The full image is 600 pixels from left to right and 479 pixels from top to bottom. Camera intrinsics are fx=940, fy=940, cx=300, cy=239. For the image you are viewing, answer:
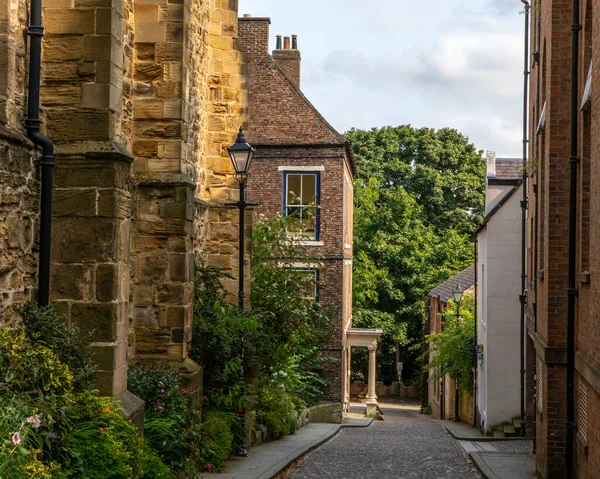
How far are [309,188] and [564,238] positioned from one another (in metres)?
15.6

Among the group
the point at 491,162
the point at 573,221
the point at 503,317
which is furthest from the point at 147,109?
the point at 491,162

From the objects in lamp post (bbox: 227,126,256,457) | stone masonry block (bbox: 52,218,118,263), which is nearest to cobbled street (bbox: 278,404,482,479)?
lamp post (bbox: 227,126,256,457)

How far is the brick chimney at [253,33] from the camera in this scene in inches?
1158

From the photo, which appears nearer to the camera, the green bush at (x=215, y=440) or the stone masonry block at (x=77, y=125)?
the stone masonry block at (x=77, y=125)

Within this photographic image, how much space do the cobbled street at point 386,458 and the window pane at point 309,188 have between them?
748 cm

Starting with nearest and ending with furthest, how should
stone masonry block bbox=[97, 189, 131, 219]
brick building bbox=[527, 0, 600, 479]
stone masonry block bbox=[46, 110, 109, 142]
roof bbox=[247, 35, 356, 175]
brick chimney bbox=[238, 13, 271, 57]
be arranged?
1. stone masonry block bbox=[97, 189, 131, 219]
2. stone masonry block bbox=[46, 110, 109, 142]
3. brick building bbox=[527, 0, 600, 479]
4. roof bbox=[247, 35, 356, 175]
5. brick chimney bbox=[238, 13, 271, 57]

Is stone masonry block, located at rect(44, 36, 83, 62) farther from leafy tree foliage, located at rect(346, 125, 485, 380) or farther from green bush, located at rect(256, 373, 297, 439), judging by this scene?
leafy tree foliage, located at rect(346, 125, 485, 380)

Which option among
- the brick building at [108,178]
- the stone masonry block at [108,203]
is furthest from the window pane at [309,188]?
the stone masonry block at [108,203]

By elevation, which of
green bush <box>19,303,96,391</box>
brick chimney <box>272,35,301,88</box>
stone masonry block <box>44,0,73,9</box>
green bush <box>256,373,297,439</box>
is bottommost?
green bush <box>256,373,297,439</box>

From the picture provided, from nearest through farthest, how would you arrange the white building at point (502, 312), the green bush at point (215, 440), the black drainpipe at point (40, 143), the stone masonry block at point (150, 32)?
the black drainpipe at point (40, 143), the stone masonry block at point (150, 32), the green bush at point (215, 440), the white building at point (502, 312)

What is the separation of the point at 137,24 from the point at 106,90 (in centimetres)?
314

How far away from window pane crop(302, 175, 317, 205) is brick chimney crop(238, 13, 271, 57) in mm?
4228

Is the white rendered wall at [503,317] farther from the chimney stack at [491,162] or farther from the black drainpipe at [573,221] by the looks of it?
the black drainpipe at [573,221]

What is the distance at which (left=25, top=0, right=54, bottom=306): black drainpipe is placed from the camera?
29.5 feet
